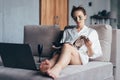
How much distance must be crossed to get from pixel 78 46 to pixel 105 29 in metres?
0.44

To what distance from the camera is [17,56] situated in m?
2.77

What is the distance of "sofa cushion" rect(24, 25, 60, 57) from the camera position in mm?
3893

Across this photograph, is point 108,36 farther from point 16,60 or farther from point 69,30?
point 16,60

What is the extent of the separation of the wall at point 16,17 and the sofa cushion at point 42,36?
7.02 ft

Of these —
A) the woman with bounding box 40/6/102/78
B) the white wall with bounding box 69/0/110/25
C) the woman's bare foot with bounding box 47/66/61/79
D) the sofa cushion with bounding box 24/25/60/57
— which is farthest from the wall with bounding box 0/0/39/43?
the woman's bare foot with bounding box 47/66/61/79

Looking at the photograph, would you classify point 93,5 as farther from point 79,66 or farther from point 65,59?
point 65,59

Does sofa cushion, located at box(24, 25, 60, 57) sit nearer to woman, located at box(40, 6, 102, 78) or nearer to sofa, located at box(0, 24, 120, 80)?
sofa, located at box(0, 24, 120, 80)

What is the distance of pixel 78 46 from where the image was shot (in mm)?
3223

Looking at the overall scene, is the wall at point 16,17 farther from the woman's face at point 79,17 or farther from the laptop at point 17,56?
the laptop at point 17,56

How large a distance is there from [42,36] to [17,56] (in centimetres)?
123

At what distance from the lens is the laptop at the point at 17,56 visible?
8.76 ft

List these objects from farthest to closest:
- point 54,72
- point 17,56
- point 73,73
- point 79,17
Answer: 1. point 79,17
2. point 17,56
3. point 73,73
4. point 54,72

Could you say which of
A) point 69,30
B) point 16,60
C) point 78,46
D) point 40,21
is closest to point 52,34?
point 69,30

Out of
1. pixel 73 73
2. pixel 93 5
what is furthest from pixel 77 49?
pixel 93 5
